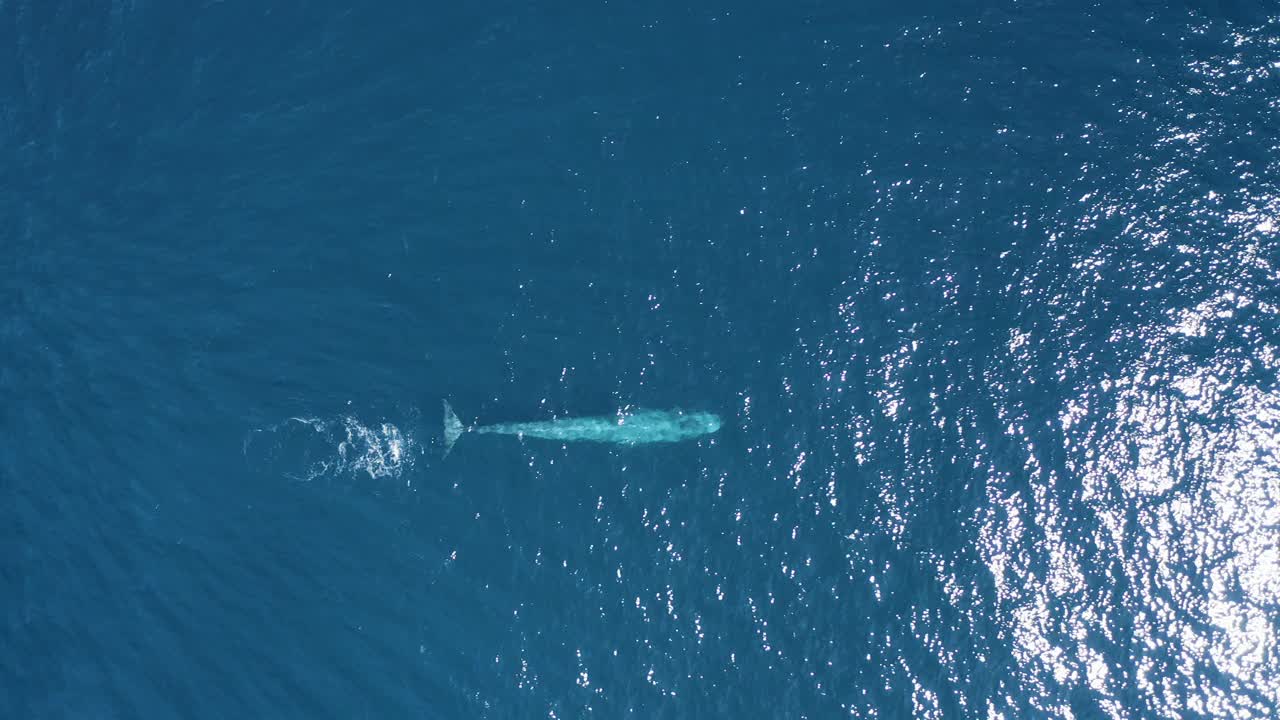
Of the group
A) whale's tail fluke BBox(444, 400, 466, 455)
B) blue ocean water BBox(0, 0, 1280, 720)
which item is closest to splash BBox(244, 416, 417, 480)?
blue ocean water BBox(0, 0, 1280, 720)

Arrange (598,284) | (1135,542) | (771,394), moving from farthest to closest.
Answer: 1. (598,284)
2. (771,394)
3. (1135,542)

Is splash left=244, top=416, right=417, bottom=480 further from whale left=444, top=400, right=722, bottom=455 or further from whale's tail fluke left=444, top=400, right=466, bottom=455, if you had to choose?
whale left=444, top=400, right=722, bottom=455

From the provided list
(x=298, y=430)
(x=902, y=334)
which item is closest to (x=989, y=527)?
(x=902, y=334)

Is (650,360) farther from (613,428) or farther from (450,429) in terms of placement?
(450,429)

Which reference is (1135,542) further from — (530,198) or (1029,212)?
(530,198)

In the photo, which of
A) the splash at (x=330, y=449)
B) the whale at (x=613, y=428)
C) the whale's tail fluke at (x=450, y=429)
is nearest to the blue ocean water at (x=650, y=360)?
the splash at (x=330, y=449)

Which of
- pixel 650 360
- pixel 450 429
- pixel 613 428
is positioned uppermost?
pixel 650 360

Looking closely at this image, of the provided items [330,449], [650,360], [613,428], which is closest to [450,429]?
[330,449]

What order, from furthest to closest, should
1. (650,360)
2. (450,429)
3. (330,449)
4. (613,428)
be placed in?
(650,360)
(330,449)
(450,429)
(613,428)
